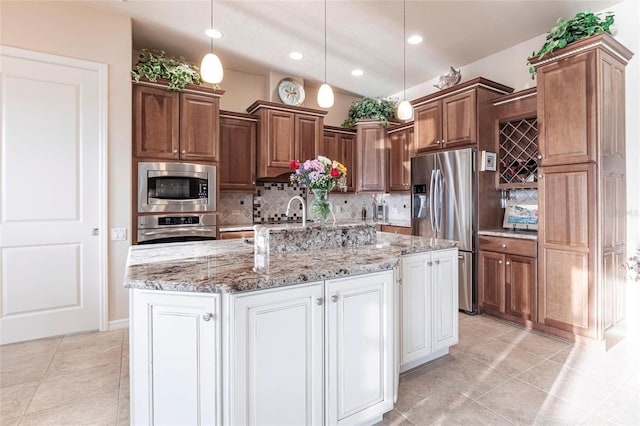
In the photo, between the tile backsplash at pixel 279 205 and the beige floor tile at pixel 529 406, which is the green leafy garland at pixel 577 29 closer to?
the tile backsplash at pixel 279 205

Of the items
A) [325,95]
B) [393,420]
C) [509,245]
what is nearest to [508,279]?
[509,245]

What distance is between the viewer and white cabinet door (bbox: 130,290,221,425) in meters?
1.36

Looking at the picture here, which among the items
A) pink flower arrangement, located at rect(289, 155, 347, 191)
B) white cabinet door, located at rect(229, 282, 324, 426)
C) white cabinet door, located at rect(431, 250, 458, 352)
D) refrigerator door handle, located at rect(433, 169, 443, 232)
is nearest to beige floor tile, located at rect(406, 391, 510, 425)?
white cabinet door, located at rect(431, 250, 458, 352)

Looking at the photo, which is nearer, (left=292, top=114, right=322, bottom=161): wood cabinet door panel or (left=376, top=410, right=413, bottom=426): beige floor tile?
(left=376, top=410, right=413, bottom=426): beige floor tile

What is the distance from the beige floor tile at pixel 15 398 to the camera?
1.91 m

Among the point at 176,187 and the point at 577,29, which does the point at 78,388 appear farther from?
the point at 577,29

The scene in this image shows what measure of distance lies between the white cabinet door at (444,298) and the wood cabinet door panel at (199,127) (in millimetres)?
2623

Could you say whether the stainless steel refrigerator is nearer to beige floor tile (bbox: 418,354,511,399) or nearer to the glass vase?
beige floor tile (bbox: 418,354,511,399)

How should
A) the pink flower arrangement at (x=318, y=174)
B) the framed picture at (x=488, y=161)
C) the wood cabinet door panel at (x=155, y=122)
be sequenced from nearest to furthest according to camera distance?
the pink flower arrangement at (x=318, y=174) → the wood cabinet door panel at (x=155, y=122) → the framed picture at (x=488, y=161)

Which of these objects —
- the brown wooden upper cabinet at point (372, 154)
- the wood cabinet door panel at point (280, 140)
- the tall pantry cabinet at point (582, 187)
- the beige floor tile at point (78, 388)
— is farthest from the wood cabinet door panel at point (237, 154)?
the tall pantry cabinet at point (582, 187)

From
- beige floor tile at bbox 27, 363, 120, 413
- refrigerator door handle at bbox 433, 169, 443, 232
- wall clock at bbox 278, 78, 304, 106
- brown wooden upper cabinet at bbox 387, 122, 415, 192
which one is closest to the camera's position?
beige floor tile at bbox 27, 363, 120, 413

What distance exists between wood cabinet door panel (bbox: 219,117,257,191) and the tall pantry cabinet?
3.19m

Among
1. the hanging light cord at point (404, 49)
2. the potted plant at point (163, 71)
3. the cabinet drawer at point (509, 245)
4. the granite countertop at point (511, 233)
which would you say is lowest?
the cabinet drawer at point (509, 245)

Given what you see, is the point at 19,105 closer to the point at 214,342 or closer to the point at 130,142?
the point at 130,142
